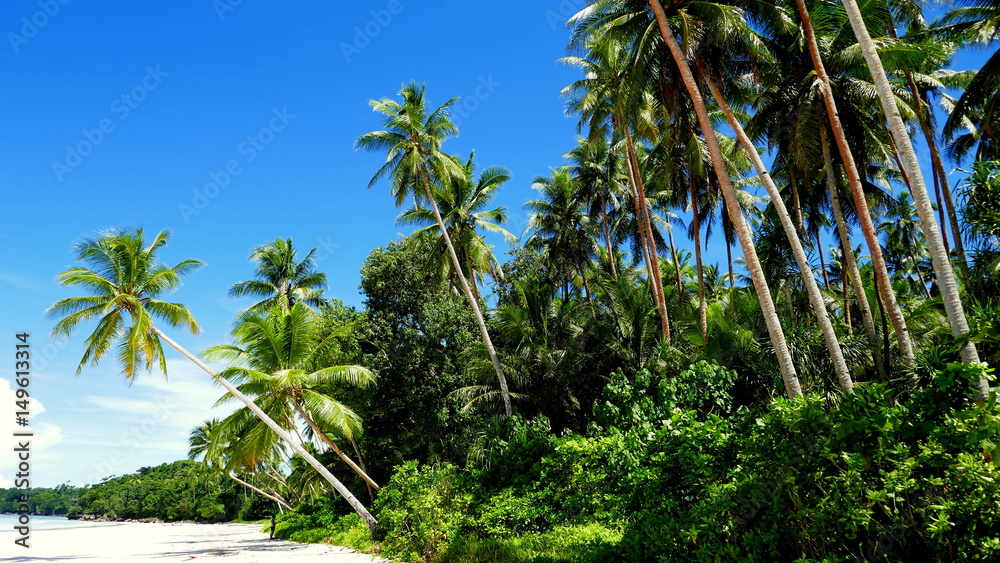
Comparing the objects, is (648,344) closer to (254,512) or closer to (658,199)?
(658,199)

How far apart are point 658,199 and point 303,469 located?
2211cm

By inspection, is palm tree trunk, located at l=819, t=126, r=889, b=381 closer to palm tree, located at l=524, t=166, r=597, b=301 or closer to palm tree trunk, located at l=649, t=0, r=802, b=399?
palm tree trunk, located at l=649, t=0, r=802, b=399

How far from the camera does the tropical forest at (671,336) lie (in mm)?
5059

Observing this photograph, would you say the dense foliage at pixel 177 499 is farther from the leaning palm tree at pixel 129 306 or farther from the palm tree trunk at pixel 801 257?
the palm tree trunk at pixel 801 257

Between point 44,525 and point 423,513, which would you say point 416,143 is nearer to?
point 423,513

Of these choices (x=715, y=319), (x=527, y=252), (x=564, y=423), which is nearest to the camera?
(x=715, y=319)

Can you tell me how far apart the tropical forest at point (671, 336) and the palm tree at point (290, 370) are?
Result: 86 mm

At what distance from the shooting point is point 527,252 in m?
28.8

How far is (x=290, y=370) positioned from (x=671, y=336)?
12.0 metres

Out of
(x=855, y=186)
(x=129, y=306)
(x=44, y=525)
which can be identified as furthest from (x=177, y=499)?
(x=855, y=186)

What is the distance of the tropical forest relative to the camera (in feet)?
16.6

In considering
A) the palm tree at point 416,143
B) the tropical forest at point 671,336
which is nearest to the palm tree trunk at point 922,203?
the tropical forest at point 671,336

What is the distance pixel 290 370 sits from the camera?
16.1 m

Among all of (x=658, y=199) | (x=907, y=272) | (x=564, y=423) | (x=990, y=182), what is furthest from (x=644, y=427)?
(x=907, y=272)
